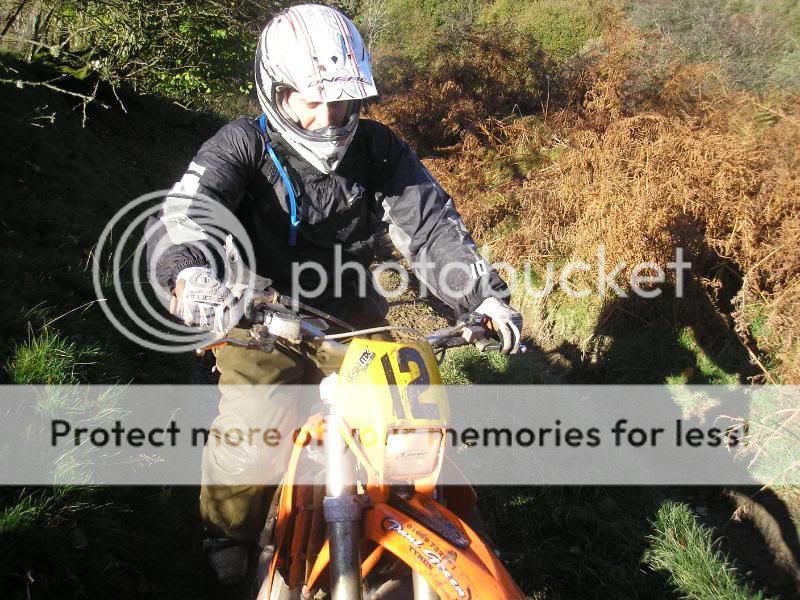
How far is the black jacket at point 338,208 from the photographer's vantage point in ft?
10.7

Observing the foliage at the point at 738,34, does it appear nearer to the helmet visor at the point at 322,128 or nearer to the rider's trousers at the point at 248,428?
the helmet visor at the point at 322,128

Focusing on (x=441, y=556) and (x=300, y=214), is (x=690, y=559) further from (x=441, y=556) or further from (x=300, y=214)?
(x=300, y=214)

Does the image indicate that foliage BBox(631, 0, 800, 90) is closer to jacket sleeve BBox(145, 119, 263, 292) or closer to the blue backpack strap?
the blue backpack strap

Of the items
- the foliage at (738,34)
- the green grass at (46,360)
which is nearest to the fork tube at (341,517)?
the green grass at (46,360)

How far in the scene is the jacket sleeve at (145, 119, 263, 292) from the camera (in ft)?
9.12

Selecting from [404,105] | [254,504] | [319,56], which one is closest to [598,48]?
[404,105]

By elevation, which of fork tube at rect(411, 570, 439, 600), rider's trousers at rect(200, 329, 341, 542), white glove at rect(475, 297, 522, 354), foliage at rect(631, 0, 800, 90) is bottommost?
rider's trousers at rect(200, 329, 341, 542)

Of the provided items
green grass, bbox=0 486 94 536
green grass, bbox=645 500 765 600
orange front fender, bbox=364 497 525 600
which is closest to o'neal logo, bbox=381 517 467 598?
orange front fender, bbox=364 497 525 600

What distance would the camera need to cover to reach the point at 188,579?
11.4 feet

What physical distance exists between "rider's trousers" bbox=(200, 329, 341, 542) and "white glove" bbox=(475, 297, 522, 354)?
71 centimetres

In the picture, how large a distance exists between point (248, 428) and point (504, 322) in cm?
125

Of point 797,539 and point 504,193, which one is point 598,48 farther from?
point 797,539

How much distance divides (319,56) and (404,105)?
7.08 meters

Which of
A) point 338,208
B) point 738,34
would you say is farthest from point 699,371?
point 738,34
